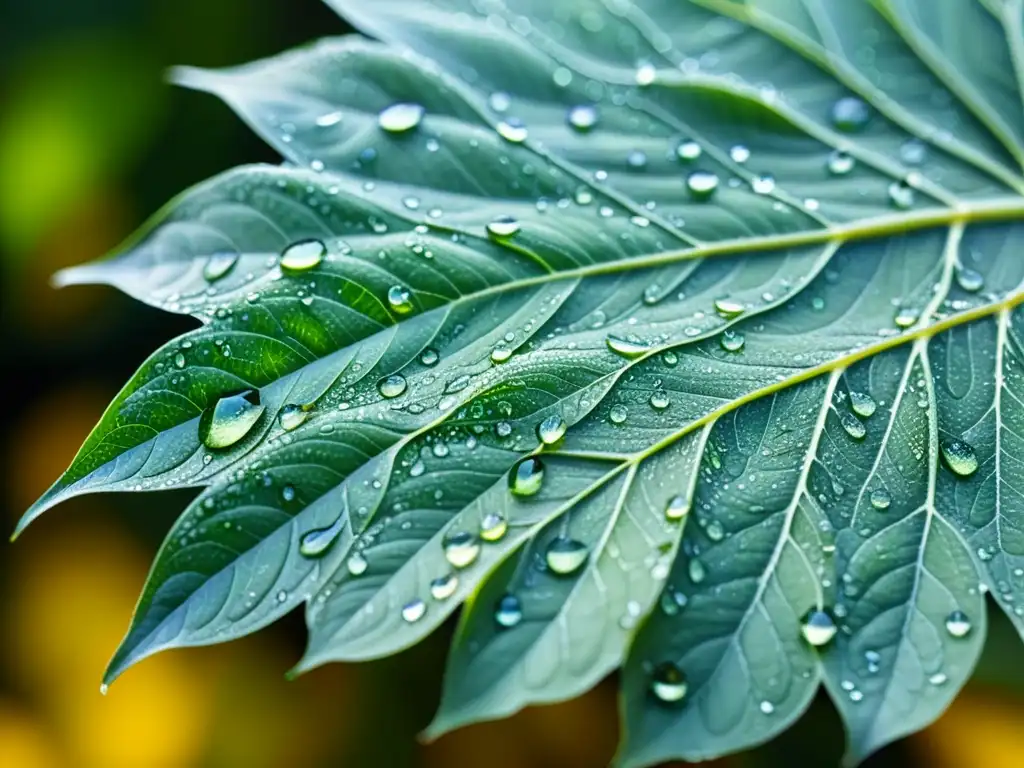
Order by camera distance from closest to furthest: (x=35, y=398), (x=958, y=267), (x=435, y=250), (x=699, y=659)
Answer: (x=699, y=659)
(x=435, y=250)
(x=958, y=267)
(x=35, y=398)

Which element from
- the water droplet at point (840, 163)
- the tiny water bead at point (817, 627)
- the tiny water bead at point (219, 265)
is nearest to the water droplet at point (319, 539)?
the tiny water bead at point (219, 265)

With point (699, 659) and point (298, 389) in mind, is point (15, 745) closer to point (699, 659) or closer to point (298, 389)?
point (298, 389)

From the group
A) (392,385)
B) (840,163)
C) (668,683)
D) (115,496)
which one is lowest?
(115,496)

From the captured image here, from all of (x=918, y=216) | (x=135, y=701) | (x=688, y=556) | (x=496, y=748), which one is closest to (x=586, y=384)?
(x=688, y=556)

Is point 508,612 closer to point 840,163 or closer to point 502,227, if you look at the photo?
point 502,227

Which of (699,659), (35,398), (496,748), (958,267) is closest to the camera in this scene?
(699,659)

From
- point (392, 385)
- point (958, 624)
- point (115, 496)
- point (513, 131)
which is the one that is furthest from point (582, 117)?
point (115, 496)

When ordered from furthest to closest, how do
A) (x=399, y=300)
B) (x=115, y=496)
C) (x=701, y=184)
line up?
(x=115, y=496) < (x=701, y=184) < (x=399, y=300)

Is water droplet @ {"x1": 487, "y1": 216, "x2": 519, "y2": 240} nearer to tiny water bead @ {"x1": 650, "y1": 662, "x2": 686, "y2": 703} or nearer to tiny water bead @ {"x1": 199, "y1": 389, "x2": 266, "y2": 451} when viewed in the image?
tiny water bead @ {"x1": 199, "y1": 389, "x2": 266, "y2": 451}
